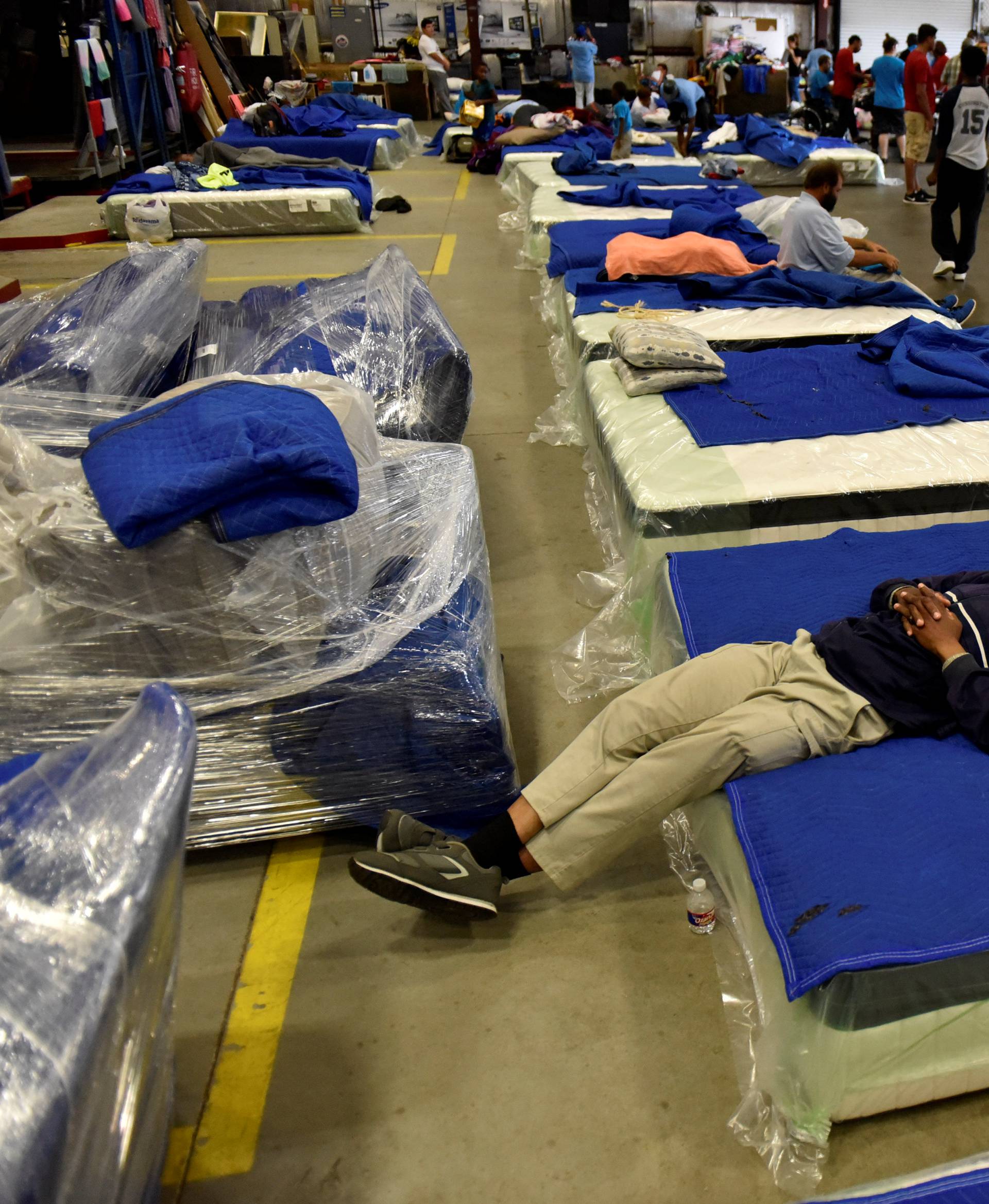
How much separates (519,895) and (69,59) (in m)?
11.9

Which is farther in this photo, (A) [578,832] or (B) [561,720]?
(B) [561,720]

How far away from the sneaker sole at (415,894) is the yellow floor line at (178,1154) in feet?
1.80

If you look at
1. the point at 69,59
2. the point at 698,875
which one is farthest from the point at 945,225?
the point at 69,59

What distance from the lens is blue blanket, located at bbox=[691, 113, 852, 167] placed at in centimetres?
988

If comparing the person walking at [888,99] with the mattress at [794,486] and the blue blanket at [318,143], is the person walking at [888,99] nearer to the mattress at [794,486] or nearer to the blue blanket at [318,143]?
the blue blanket at [318,143]

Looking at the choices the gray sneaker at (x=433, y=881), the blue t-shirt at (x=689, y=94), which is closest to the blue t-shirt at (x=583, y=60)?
the blue t-shirt at (x=689, y=94)

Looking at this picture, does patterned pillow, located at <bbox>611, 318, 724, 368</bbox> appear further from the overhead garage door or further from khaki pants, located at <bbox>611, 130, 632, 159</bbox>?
the overhead garage door

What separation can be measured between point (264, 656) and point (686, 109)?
1133 centimetres

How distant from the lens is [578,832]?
6.69 ft

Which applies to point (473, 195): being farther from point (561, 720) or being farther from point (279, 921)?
point (279, 921)

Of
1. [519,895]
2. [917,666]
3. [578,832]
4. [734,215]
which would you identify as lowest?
[519,895]

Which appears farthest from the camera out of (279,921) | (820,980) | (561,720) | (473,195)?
(473,195)

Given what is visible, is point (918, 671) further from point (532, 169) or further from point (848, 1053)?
point (532, 169)

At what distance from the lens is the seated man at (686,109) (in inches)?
440
